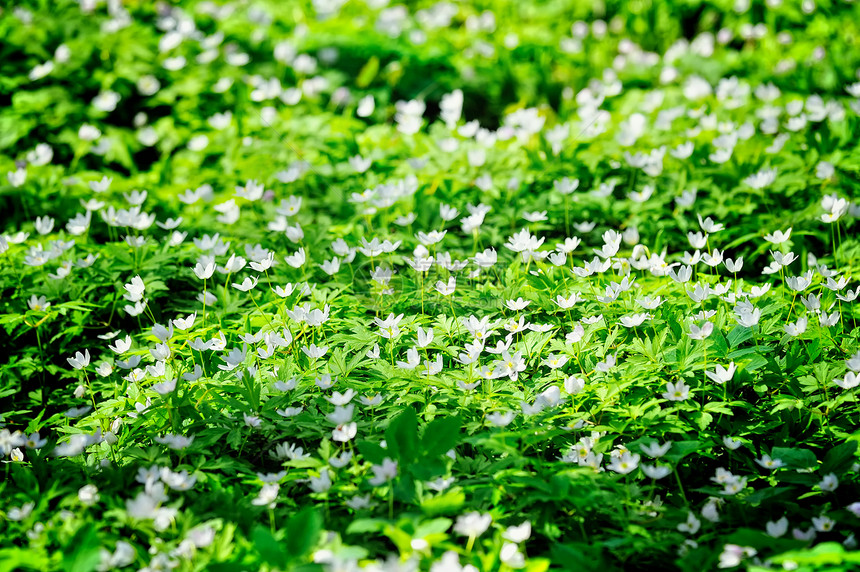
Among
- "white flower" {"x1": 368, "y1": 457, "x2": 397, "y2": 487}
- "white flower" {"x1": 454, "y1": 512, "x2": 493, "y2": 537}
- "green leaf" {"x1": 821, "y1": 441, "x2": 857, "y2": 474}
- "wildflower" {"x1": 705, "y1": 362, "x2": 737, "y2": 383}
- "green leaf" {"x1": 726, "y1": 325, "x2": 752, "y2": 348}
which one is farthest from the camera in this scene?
"green leaf" {"x1": 726, "y1": 325, "x2": 752, "y2": 348}

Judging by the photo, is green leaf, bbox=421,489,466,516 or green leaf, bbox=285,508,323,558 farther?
green leaf, bbox=421,489,466,516

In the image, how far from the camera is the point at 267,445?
8.07ft

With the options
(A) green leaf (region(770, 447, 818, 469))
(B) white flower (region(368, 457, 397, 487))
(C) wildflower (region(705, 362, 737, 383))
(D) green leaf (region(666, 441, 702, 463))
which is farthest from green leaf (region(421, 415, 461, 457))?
(A) green leaf (region(770, 447, 818, 469))

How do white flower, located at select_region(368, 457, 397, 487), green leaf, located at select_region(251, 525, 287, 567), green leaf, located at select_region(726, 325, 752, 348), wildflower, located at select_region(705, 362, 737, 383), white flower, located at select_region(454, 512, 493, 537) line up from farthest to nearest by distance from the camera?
green leaf, located at select_region(726, 325, 752, 348) < wildflower, located at select_region(705, 362, 737, 383) < white flower, located at select_region(368, 457, 397, 487) < white flower, located at select_region(454, 512, 493, 537) < green leaf, located at select_region(251, 525, 287, 567)

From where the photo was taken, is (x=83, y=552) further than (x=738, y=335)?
No

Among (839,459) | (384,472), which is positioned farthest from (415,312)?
(839,459)

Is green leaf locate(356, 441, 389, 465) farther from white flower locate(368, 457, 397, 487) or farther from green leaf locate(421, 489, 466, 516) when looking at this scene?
green leaf locate(421, 489, 466, 516)

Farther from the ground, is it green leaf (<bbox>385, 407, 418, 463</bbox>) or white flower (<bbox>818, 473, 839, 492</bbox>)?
green leaf (<bbox>385, 407, 418, 463</bbox>)

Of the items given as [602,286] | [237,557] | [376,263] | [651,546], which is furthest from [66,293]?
[651,546]

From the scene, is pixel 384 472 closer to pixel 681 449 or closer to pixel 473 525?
pixel 473 525

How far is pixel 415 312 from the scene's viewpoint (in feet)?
9.84

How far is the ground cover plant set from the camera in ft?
6.76

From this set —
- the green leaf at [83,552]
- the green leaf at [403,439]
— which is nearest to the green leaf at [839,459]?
the green leaf at [403,439]

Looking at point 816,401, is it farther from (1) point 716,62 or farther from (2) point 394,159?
(1) point 716,62
